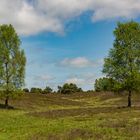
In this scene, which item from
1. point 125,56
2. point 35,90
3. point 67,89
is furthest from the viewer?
point 67,89

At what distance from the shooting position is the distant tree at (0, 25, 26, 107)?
79.0 meters

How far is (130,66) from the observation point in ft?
257

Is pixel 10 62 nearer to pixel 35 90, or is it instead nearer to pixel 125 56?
pixel 125 56

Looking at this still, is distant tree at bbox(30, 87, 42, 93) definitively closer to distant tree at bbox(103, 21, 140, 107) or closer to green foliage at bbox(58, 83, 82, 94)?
green foliage at bbox(58, 83, 82, 94)

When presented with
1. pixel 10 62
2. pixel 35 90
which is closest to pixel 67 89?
pixel 35 90

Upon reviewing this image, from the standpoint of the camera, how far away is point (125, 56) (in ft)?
258

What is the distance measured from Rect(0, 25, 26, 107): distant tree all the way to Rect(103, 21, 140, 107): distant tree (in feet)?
52.1

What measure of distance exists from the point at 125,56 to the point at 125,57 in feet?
0.85

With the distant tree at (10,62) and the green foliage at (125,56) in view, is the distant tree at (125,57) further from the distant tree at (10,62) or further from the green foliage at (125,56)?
the distant tree at (10,62)

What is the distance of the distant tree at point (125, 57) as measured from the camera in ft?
256

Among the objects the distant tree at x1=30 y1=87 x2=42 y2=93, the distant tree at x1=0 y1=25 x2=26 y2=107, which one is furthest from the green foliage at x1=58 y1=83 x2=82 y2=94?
the distant tree at x1=0 y1=25 x2=26 y2=107

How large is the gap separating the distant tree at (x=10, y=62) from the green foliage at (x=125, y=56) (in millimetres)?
15882

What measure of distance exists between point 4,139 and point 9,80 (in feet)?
162

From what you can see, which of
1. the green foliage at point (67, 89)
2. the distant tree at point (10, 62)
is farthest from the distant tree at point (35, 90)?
the distant tree at point (10, 62)
